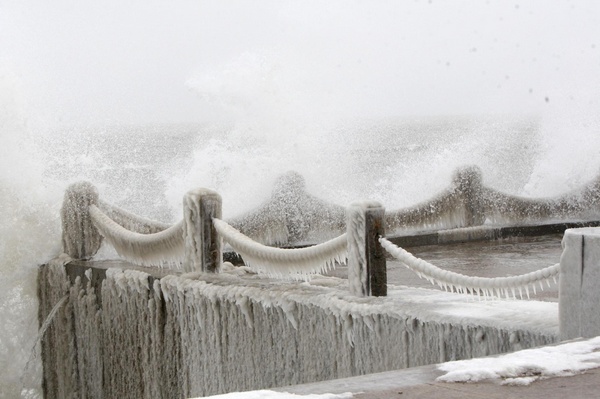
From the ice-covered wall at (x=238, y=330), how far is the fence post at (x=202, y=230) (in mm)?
152

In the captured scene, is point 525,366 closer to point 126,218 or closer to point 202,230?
point 202,230

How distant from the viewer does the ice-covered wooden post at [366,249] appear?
5.88 m

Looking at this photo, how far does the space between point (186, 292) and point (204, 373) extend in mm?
616

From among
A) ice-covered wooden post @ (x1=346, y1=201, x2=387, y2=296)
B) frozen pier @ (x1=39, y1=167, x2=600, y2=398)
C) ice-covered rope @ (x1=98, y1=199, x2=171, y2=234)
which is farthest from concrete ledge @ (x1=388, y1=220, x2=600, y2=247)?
ice-covered wooden post @ (x1=346, y1=201, x2=387, y2=296)

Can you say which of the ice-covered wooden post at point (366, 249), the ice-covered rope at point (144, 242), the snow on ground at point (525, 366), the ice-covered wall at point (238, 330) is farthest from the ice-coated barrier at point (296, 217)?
the snow on ground at point (525, 366)

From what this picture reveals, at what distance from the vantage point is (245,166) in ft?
38.7

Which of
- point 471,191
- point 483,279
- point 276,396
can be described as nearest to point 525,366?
point 276,396

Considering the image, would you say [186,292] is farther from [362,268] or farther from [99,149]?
[99,149]

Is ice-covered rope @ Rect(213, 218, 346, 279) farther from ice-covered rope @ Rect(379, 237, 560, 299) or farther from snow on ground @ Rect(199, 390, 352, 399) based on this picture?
snow on ground @ Rect(199, 390, 352, 399)

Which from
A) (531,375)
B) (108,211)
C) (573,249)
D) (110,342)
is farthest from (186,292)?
(531,375)

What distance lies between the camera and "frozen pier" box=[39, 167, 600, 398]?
5.21 meters

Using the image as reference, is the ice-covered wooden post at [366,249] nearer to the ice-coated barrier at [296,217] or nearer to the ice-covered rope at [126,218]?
the ice-coated barrier at [296,217]

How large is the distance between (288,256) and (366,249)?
1.02 m

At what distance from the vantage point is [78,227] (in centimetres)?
970
